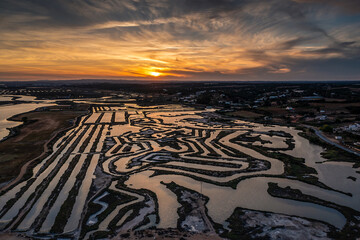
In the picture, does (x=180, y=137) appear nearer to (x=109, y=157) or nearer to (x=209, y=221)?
(x=109, y=157)

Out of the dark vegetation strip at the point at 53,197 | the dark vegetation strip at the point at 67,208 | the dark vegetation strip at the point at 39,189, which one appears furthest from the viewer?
the dark vegetation strip at the point at 39,189

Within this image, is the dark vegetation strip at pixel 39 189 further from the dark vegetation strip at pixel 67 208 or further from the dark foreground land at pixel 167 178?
the dark vegetation strip at pixel 67 208

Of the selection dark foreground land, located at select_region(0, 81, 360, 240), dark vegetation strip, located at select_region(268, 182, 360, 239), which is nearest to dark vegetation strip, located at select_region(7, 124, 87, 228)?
dark foreground land, located at select_region(0, 81, 360, 240)

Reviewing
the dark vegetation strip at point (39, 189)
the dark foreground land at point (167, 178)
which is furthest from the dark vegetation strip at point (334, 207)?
the dark vegetation strip at point (39, 189)

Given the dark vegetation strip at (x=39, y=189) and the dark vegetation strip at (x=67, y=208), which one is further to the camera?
the dark vegetation strip at (x=39, y=189)

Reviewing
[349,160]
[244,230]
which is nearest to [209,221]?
[244,230]

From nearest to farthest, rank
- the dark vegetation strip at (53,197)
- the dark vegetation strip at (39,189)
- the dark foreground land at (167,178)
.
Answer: the dark foreground land at (167,178) < the dark vegetation strip at (53,197) < the dark vegetation strip at (39,189)

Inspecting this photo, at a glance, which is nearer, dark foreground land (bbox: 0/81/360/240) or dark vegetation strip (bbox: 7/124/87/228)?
dark foreground land (bbox: 0/81/360/240)

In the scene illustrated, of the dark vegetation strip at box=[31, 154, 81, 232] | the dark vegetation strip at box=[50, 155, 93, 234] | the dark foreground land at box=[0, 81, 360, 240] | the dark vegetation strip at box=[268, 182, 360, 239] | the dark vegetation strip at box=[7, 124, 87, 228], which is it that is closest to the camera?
the dark vegetation strip at box=[268, 182, 360, 239]

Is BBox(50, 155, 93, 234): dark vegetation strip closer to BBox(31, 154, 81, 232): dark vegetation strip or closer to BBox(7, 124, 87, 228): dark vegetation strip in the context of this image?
BBox(31, 154, 81, 232): dark vegetation strip

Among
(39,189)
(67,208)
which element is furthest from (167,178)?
(39,189)

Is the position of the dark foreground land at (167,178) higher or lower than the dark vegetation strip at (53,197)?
higher
